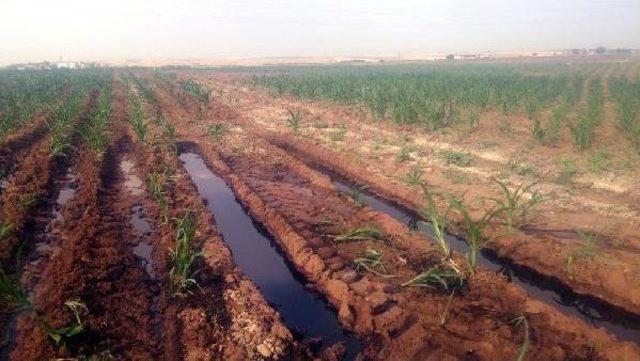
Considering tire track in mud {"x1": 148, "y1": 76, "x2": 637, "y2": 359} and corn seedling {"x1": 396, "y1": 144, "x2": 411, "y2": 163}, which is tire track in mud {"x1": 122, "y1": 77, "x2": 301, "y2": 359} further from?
corn seedling {"x1": 396, "y1": 144, "x2": 411, "y2": 163}

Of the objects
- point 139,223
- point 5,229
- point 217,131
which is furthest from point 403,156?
point 5,229

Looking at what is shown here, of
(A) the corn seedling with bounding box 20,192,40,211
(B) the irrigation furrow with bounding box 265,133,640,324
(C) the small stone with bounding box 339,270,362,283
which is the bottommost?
(B) the irrigation furrow with bounding box 265,133,640,324

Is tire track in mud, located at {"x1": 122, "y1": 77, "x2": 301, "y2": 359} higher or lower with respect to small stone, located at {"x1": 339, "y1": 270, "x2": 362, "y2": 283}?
lower

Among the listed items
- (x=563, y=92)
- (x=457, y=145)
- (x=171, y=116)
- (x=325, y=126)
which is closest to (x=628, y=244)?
(x=457, y=145)

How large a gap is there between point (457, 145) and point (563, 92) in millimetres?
13065

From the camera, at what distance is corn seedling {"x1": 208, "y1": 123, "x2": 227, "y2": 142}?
517 inches

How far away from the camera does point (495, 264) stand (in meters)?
5.99

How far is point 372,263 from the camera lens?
5391 mm

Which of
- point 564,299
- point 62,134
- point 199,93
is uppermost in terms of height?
point 199,93

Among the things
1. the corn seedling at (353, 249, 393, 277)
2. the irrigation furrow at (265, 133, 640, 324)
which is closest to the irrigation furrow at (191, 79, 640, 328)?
the irrigation furrow at (265, 133, 640, 324)

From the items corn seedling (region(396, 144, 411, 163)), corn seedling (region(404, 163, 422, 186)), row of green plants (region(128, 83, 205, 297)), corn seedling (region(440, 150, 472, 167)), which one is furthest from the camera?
corn seedling (region(396, 144, 411, 163))

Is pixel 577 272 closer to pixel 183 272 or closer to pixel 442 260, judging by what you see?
pixel 442 260

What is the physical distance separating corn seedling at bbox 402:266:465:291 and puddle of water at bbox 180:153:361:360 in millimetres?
1047

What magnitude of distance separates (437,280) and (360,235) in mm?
1496
